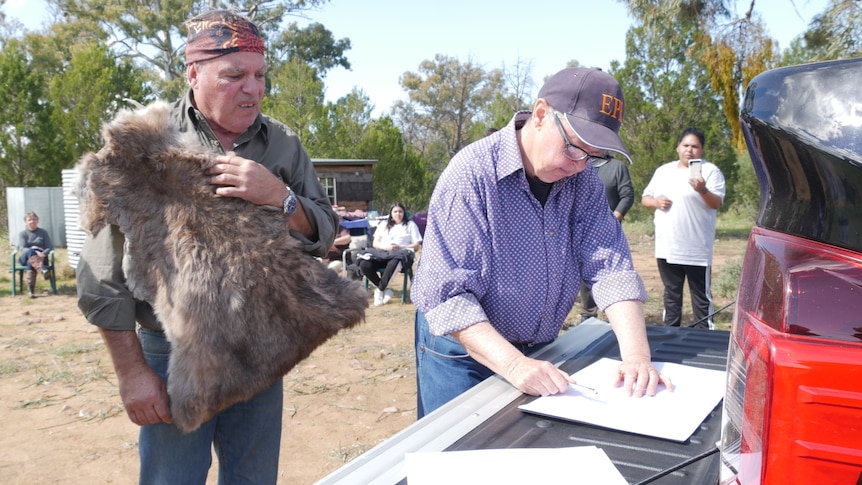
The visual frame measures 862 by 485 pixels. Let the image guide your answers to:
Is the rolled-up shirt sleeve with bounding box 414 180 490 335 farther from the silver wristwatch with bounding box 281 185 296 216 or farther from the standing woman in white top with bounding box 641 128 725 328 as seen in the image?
the standing woman in white top with bounding box 641 128 725 328

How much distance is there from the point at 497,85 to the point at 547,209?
1524 inches

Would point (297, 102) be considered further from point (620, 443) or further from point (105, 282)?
point (620, 443)

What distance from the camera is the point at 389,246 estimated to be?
9055mm

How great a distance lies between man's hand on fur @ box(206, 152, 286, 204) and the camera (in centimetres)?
164

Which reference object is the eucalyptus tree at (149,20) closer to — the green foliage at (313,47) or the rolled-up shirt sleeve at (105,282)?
the green foliage at (313,47)

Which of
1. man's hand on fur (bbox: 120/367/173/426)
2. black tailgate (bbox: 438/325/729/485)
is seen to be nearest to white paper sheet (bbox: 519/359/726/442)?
black tailgate (bbox: 438/325/729/485)

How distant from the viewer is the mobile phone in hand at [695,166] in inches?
199

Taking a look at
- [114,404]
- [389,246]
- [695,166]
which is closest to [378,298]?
[389,246]

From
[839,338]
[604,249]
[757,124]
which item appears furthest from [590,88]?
[839,338]

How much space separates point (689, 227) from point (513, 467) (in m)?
4.57

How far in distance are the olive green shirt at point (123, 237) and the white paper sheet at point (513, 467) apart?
89cm

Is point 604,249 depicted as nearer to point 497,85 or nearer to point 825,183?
point 825,183

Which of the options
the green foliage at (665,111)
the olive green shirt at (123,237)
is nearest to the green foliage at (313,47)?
the green foliage at (665,111)

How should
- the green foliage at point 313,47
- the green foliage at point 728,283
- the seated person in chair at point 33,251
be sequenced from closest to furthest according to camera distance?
the green foliage at point 728,283 < the seated person in chair at point 33,251 < the green foliage at point 313,47
